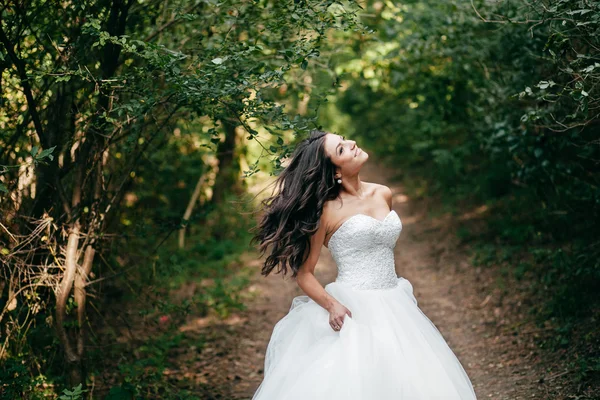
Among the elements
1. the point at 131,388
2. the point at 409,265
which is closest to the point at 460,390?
the point at 131,388

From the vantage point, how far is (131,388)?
472 centimetres

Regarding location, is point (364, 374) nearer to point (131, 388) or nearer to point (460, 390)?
point (460, 390)

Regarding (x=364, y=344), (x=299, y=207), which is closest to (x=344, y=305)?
(x=364, y=344)

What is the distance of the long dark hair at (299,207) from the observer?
3.62 meters

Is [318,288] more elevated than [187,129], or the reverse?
[318,288]

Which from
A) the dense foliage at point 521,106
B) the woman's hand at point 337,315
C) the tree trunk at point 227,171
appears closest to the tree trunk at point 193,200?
the tree trunk at point 227,171

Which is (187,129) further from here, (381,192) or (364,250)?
(364,250)

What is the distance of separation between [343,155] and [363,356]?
120cm

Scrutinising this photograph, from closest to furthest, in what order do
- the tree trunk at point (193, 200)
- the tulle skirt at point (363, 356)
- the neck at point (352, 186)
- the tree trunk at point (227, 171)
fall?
the tulle skirt at point (363, 356)
the neck at point (352, 186)
the tree trunk at point (193, 200)
the tree trunk at point (227, 171)

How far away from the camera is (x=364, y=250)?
11.9 ft

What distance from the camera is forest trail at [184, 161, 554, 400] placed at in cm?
546

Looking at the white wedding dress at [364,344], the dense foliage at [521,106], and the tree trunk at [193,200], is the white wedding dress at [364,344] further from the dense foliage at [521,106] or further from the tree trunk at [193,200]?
the tree trunk at [193,200]

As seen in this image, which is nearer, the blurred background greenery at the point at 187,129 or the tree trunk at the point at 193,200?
the blurred background greenery at the point at 187,129

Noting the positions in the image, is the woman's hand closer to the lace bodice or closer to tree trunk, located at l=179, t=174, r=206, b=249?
the lace bodice
